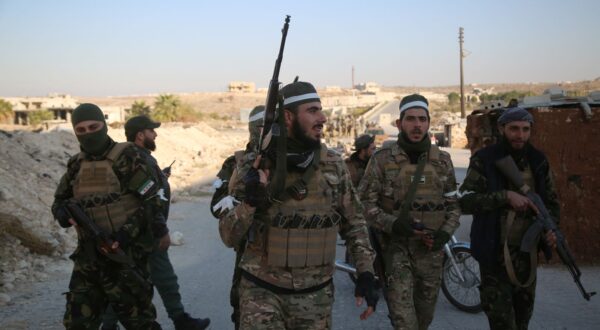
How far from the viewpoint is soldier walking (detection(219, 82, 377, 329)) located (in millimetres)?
2674

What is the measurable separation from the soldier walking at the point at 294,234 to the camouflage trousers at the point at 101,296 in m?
1.20

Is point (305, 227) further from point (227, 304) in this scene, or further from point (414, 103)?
point (227, 304)

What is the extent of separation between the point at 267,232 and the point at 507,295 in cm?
188

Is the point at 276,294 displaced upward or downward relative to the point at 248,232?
downward

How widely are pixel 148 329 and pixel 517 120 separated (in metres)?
2.89

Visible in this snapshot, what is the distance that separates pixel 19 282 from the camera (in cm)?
627

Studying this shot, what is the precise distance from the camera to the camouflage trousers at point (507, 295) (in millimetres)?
3648

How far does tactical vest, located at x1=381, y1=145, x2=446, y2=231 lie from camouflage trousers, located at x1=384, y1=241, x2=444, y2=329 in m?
0.21

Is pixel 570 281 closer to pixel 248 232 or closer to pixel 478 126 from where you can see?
pixel 478 126

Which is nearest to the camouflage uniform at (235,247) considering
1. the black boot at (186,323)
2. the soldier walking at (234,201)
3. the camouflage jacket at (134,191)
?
the soldier walking at (234,201)

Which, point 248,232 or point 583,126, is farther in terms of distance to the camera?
point 583,126

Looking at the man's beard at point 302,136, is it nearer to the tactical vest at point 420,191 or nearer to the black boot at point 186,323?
the tactical vest at point 420,191

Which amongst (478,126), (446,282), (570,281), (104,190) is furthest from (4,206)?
(570,281)

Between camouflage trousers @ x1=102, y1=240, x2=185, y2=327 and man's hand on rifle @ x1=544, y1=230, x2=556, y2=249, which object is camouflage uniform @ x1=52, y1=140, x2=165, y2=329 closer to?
camouflage trousers @ x1=102, y1=240, x2=185, y2=327
